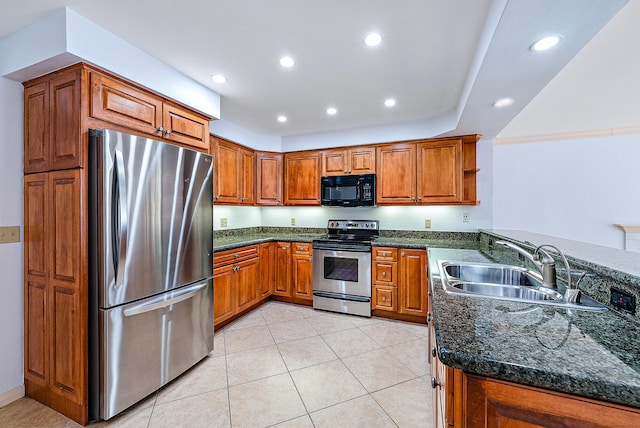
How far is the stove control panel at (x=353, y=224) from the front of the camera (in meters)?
3.88

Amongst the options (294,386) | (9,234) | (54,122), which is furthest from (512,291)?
(9,234)

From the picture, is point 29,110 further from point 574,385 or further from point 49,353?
point 574,385

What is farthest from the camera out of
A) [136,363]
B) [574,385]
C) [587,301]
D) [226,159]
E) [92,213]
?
[226,159]

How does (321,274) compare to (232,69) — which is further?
(321,274)

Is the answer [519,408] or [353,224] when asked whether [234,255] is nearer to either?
[353,224]

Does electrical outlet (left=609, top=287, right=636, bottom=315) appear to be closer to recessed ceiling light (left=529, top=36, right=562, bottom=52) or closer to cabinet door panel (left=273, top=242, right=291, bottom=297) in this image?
recessed ceiling light (left=529, top=36, right=562, bottom=52)

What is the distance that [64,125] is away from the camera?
1678 millimetres

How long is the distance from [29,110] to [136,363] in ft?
6.11

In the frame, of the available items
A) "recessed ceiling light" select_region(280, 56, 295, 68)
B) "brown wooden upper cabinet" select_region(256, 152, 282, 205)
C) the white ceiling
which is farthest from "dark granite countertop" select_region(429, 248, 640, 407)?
"brown wooden upper cabinet" select_region(256, 152, 282, 205)

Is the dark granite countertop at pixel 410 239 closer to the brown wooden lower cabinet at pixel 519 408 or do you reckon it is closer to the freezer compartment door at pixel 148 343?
the freezer compartment door at pixel 148 343

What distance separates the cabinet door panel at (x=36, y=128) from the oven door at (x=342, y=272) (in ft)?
8.64

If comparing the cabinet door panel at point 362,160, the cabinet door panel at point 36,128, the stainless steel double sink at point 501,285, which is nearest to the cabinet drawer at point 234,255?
the cabinet door panel at point 36,128

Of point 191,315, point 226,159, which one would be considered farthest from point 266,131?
point 191,315

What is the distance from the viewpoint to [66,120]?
5.47 feet
